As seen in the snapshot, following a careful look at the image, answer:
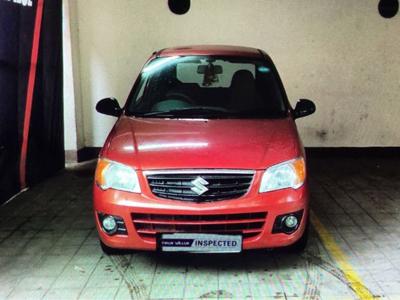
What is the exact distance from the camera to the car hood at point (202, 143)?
398 centimetres

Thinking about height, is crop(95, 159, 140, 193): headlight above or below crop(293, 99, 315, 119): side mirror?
below

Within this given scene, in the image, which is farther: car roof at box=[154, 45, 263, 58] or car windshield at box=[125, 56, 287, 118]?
car roof at box=[154, 45, 263, 58]

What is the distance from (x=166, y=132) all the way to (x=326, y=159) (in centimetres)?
462

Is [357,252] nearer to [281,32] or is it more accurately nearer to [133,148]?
[133,148]

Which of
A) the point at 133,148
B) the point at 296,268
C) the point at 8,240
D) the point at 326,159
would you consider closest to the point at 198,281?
the point at 296,268

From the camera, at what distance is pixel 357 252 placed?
185 inches

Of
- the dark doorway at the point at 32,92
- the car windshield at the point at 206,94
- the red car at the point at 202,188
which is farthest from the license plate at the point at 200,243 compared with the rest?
the dark doorway at the point at 32,92

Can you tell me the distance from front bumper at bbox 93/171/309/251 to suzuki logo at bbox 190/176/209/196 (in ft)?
0.31

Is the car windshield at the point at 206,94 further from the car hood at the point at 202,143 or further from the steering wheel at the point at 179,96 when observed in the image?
the car hood at the point at 202,143

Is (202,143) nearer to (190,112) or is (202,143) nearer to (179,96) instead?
(190,112)

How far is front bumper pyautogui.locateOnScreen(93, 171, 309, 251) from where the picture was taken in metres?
3.87

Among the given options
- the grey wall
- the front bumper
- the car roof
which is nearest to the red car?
the front bumper

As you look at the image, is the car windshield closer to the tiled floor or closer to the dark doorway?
the tiled floor

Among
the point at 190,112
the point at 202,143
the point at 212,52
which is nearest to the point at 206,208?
the point at 202,143
